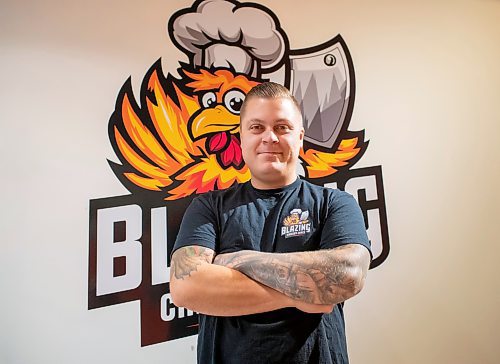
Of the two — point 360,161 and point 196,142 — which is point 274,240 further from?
point 360,161

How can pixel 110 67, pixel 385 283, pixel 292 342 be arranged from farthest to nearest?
1. pixel 385 283
2. pixel 110 67
3. pixel 292 342

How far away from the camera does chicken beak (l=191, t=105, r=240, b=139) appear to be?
1678mm

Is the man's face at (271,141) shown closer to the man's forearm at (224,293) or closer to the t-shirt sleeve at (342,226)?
the t-shirt sleeve at (342,226)

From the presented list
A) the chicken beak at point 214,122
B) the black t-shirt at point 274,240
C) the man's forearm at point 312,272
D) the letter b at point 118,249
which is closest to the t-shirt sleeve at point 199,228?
the black t-shirt at point 274,240

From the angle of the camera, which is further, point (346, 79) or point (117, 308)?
point (346, 79)

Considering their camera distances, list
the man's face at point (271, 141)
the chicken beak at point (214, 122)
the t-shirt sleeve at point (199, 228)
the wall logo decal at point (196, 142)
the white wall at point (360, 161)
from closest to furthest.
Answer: the t-shirt sleeve at point (199, 228), the man's face at point (271, 141), the white wall at point (360, 161), the wall logo decal at point (196, 142), the chicken beak at point (214, 122)

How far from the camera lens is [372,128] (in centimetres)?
197

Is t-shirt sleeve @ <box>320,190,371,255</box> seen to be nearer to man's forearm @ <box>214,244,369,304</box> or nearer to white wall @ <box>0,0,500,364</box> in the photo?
man's forearm @ <box>214,244,369,304</box>

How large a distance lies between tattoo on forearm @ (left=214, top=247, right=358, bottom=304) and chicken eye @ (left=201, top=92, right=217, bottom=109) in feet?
2.91

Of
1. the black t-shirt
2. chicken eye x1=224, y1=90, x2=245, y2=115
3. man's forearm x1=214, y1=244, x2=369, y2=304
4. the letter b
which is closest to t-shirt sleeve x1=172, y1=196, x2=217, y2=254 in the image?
the black t-shirt

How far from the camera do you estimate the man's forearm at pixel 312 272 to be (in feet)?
3.43
